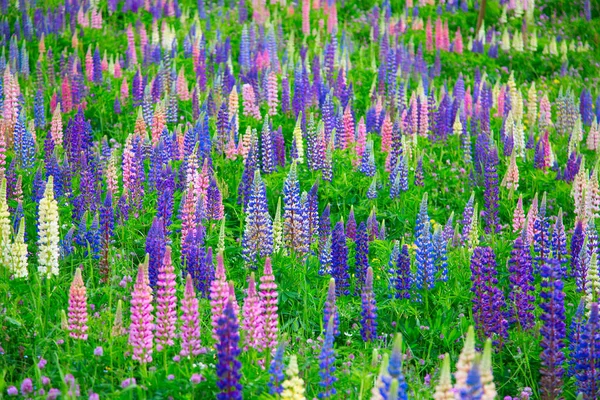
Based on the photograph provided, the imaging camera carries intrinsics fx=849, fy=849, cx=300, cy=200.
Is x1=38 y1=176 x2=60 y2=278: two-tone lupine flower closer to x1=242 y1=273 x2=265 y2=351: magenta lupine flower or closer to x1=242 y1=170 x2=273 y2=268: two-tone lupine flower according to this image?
x1=242 y1=170 x2=273 y2=268: two-tone lupine flower

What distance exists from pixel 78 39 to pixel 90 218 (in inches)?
251

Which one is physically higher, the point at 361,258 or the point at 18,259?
the point at 18,259

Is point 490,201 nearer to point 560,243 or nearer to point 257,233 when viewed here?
point 560,243

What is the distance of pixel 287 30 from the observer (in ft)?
Answer: 48.3

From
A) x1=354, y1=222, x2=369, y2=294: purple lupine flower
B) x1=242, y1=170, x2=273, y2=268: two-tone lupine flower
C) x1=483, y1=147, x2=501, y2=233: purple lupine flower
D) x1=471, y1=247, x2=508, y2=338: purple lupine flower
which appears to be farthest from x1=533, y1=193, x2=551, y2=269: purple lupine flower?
x1=242, y1=170, x2=273, y2=268: two-tone lupine flower

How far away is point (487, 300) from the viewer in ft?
19.2

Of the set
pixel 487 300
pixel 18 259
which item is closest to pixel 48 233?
pixel 18 259

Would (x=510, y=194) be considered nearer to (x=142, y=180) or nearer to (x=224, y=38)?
(x=142, y=180)

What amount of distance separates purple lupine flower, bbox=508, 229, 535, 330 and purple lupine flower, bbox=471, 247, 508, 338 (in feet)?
0.52

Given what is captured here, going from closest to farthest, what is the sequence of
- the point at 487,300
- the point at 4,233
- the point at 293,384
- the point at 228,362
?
the point at 293,384
the point at 228,362
the point at 487,300
the point at 4,233

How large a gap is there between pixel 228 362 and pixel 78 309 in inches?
49.5

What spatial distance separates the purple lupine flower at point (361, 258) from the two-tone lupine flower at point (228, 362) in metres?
2.16

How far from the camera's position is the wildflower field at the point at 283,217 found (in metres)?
5.10

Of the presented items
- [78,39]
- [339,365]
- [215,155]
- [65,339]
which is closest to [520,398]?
[339,365]
